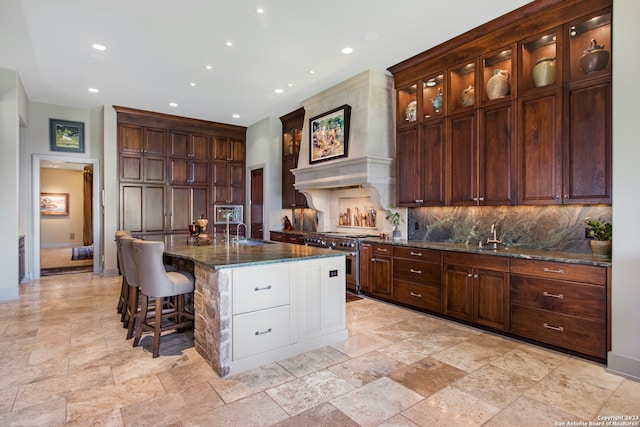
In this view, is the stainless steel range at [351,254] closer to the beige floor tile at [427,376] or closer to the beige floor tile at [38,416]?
the beige floor tile at [427,376]

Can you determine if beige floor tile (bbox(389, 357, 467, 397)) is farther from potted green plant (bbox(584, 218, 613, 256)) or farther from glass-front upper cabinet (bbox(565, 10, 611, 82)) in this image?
glass-front upper cabinet (bbox(565, 10, 611, 82))

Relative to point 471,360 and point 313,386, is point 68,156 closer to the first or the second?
point 313,386

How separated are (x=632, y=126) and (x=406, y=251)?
7.90 feet

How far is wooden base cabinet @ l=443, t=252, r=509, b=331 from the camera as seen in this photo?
332 cm

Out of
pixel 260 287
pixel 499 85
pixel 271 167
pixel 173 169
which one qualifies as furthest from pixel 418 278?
pixel 173 169

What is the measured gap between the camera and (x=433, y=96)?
14.7ft

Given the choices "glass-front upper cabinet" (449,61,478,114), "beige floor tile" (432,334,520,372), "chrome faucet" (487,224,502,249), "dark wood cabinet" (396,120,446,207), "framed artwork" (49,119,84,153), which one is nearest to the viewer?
"beige floor tile" (432,334,520,372)

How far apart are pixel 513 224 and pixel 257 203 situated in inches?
208

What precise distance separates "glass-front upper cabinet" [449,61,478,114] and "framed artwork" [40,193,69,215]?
12767 mm

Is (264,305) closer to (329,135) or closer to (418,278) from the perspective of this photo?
(418,278)

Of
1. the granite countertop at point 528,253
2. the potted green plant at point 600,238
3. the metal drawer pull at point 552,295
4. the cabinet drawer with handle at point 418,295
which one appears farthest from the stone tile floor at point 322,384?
the potted green plant at point 600,238

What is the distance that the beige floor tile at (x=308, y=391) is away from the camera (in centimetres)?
220

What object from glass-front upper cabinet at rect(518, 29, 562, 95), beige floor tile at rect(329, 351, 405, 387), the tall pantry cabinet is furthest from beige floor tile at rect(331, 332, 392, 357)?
the tall pantry cabinet

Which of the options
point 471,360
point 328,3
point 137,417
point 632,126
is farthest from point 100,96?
point 632,126
